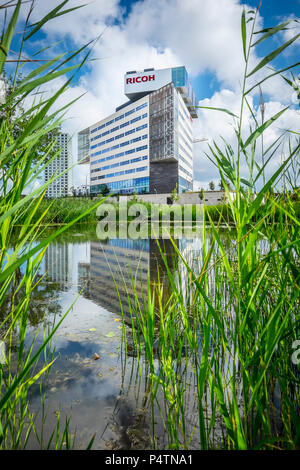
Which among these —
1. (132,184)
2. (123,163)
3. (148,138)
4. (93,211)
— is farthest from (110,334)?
(123,163)

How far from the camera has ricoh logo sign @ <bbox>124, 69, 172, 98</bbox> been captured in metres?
51.1

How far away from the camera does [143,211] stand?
16766 millimetres

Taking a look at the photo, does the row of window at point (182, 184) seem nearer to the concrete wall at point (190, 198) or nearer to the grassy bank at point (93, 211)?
the concrete wall at point (190, 198)

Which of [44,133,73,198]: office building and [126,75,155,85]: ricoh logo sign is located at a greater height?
[126,75,155,85]: ricoh logo sign

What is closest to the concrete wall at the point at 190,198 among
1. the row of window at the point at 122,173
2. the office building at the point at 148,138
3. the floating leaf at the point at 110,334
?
the office building at the point at 148,138

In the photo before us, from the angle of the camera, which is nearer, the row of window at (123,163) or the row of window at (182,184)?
the row of window at (182,184)

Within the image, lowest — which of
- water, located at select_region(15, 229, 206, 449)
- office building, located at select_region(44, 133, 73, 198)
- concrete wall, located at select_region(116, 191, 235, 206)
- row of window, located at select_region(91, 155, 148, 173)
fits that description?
water, located at select_region(15, 229, 206, 449)

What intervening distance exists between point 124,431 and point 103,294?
1754 millimetres

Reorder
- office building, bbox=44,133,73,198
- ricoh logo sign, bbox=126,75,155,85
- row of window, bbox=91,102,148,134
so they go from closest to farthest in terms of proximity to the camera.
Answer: office building, bbox=44,133,73,198 < row of window, bbox=91,102,148,134 < ricoh logo sign, bbox=126,75,155,85

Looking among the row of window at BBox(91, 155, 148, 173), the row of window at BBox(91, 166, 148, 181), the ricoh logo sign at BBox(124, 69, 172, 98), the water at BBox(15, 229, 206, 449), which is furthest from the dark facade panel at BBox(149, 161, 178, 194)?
the water at BBox(15, 229, 206, 449)

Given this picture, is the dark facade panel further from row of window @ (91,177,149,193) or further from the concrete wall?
the concrete wall

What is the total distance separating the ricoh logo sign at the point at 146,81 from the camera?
51.1 m

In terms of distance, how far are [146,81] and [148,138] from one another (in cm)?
1584
